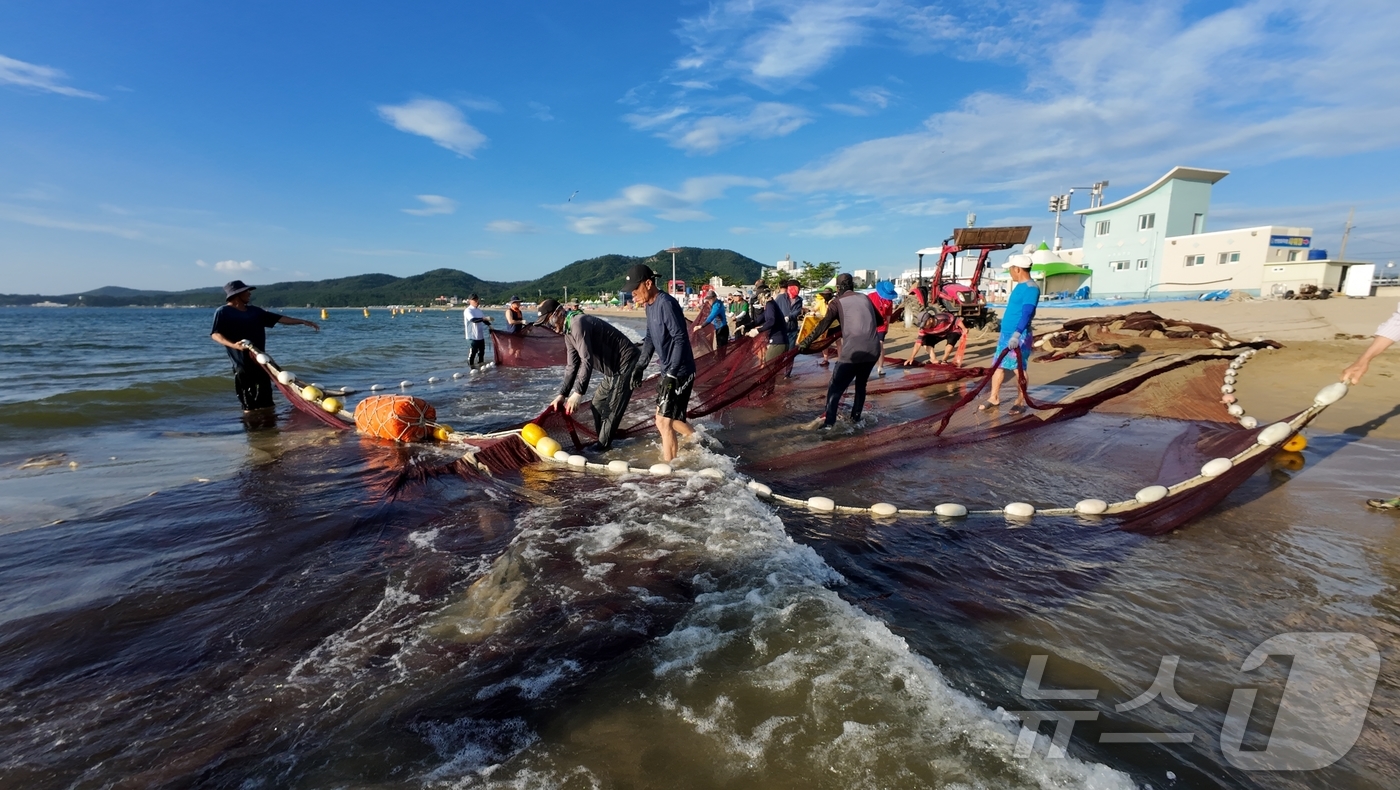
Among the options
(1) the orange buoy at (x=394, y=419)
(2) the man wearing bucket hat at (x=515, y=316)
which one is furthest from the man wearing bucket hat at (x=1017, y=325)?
(2) the man wearing bucket hat at (x=515, y=316)

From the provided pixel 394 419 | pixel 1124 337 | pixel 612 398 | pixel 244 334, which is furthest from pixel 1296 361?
pixel 244 334

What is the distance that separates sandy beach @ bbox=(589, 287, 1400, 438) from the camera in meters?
6.79

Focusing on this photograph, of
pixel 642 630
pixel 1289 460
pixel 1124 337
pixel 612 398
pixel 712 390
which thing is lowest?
pixel 642 630

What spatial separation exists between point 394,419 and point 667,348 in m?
3.77

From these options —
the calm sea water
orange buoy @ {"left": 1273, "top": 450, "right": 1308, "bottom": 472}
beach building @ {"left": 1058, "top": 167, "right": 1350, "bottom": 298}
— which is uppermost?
beach building @ {"left": 1058, "top": 167, "right": 1350, "bottom": 298}

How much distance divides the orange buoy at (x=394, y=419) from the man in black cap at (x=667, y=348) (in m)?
3.36

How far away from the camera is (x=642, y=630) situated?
2.84 meters

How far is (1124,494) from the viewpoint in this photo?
4.66 meters

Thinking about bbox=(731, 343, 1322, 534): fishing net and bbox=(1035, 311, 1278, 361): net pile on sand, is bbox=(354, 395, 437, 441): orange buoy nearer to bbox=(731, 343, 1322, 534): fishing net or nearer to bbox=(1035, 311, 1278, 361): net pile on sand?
bbox=(731, 343, 1322, 534): fishing net

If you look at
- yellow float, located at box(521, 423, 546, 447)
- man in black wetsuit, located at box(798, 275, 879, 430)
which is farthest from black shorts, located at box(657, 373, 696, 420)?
man in black wetsuit, located at box(798, 275, 879, 430)

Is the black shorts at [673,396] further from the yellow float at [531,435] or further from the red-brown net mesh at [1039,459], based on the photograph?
the yellow float at [531,435]

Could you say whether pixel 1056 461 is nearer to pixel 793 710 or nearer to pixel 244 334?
pixel 793 710

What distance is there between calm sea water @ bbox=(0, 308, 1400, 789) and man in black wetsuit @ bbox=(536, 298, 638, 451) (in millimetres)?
929

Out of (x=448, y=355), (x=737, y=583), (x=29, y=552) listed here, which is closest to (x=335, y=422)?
(x=29, y=552)
